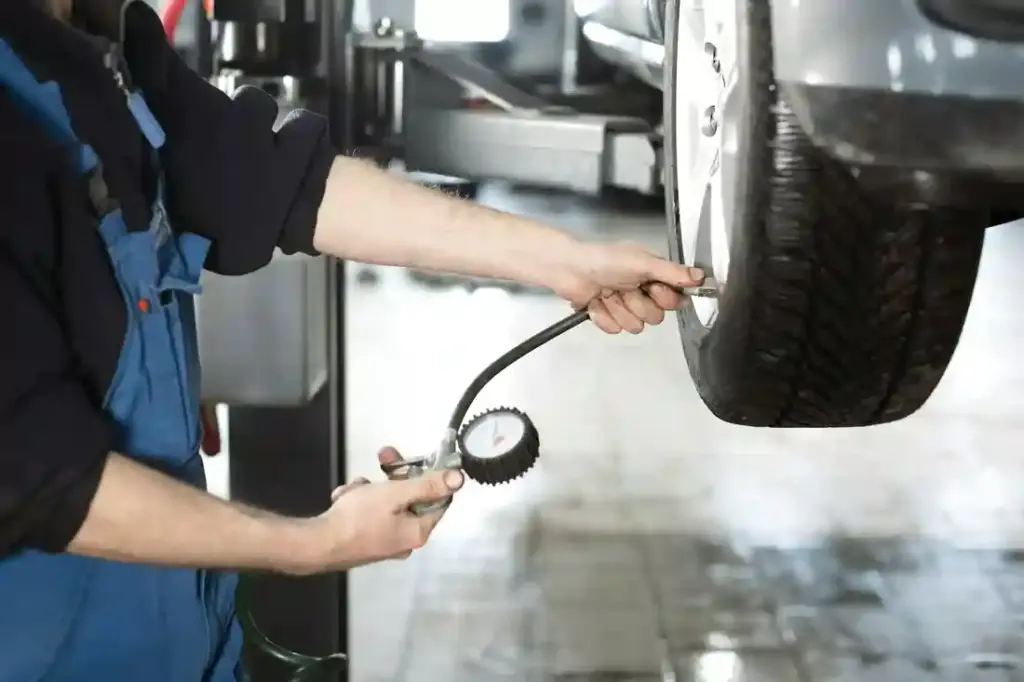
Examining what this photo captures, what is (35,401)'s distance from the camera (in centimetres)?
63

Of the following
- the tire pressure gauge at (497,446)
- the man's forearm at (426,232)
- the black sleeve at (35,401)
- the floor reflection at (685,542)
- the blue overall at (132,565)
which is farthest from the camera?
the floor reflection at (685,542)

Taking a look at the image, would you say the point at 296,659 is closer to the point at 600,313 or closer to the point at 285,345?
the point at 285,345

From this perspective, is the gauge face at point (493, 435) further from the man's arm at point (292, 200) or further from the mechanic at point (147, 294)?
the man's arm at point (292, 200)

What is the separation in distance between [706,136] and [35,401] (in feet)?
2.14

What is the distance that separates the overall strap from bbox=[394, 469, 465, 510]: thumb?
0.99 feet

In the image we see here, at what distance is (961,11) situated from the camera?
0.63 m

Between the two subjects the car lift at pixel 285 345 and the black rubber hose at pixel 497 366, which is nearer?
the black rubber hose at pixel 497 366

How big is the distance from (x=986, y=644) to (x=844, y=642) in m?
0.19

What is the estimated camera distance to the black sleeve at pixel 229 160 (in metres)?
0.89

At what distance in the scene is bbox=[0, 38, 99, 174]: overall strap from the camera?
69cm

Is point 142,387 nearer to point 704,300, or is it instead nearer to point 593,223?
point 704,300

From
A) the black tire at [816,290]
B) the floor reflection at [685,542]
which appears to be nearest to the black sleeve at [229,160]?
the black tire at [816,290]

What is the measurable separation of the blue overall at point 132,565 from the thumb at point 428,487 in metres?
0.17

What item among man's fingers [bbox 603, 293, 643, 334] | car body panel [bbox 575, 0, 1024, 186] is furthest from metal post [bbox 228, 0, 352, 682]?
car body panel [bbox 575, 0, 1024, 186]
